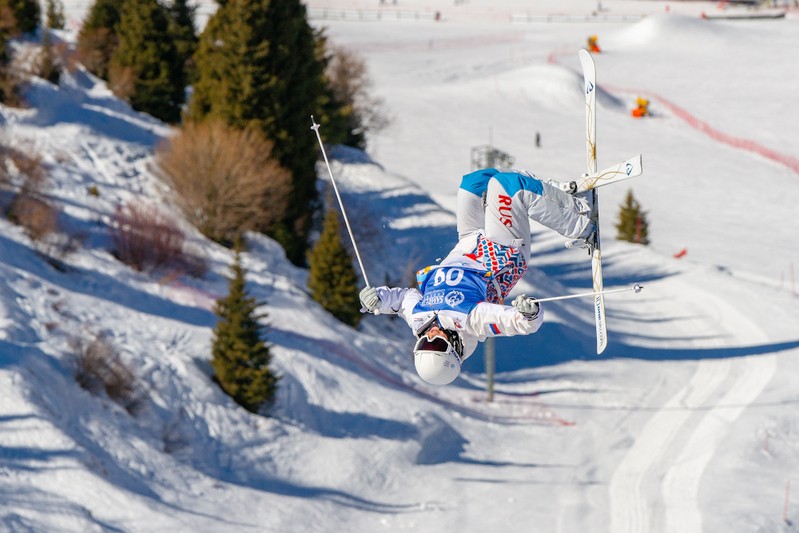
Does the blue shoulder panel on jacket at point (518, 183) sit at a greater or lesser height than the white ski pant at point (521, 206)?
greater

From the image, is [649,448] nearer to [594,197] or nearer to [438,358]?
[594,197]

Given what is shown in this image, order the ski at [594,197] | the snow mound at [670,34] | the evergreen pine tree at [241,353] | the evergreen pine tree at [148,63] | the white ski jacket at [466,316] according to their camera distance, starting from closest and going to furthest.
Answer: the white ski jacket at [466,316], the ski at [594,197], the evergreen pine tree at [241,353], the evergreen pine tree at [148,63], the snow mound at [670,34]

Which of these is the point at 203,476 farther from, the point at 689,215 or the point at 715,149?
the point at 715,149

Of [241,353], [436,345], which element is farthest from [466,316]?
[241,353]

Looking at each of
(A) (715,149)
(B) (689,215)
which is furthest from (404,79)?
(B) (689,215)

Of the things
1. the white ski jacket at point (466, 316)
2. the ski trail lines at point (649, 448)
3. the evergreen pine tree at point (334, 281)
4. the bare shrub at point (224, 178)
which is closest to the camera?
the white ski jacket at point (466, 316)

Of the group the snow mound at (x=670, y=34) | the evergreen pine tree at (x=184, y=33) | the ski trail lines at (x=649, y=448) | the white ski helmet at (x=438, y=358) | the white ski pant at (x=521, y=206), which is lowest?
the ski trail lines at (x=649, y=448)

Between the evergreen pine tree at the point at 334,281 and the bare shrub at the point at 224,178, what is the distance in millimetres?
1760

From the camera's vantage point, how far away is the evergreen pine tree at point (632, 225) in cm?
5222

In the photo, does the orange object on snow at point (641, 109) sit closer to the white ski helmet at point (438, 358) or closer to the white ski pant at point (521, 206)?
the white ski pant at point (521, 206)

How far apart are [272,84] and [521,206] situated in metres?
22.6

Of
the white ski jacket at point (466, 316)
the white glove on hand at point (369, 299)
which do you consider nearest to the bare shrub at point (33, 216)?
the white ski jacket at point (466, 316)

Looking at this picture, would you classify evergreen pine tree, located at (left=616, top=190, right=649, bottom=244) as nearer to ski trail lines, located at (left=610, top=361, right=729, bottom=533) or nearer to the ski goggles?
ski trail lines, located at (left=610, top=361, right=729, bottom=533)

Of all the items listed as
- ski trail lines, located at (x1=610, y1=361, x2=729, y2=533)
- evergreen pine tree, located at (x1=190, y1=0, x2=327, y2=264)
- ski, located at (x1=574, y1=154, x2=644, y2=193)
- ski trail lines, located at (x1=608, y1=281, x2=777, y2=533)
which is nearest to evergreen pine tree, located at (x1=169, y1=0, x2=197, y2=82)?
evergreen pine tree, located at (x1=190, y1=0, x2=327, y2=264)
